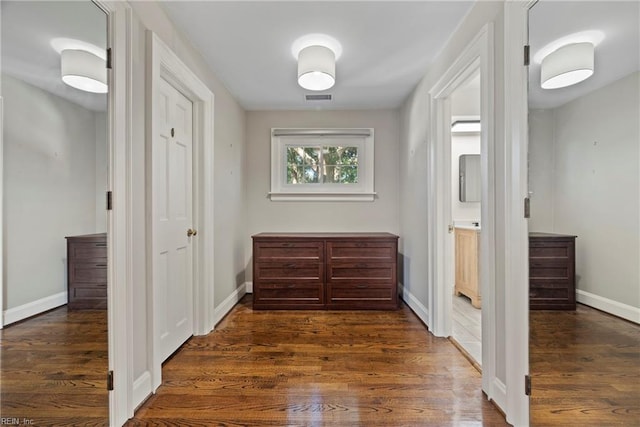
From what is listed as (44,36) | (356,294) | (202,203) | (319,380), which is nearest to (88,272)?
(44,36)

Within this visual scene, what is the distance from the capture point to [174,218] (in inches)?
85.6

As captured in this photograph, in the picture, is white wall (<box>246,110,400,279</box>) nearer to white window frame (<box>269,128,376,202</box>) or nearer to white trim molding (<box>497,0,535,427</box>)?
white window frame (<box>269,128,376,202</box>)

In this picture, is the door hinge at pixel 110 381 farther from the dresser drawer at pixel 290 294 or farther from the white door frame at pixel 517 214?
the white door frame at pixel 517 214

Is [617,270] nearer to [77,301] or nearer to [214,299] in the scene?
[77,301]

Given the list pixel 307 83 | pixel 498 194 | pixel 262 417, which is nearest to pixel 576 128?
pixel 498 194

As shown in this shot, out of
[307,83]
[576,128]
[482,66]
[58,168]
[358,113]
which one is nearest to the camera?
[58,168]

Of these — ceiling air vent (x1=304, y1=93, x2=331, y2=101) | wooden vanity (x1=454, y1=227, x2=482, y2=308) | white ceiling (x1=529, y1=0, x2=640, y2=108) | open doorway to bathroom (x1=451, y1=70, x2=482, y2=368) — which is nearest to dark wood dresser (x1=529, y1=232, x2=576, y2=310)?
white ceiling (x1=529, y1=0, x2=640, y2=108)

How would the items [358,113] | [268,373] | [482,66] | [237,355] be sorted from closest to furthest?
[482,66], [268,373], [237,355], [358,113]

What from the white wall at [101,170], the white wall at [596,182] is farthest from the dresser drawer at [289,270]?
the white wall at [596,182]

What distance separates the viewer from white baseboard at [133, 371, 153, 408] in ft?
5.07

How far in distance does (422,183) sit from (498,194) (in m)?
1.25

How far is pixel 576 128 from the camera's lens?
4.33 ft

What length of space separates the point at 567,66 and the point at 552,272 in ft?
3.03

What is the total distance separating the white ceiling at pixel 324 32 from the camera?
6.01 ft
